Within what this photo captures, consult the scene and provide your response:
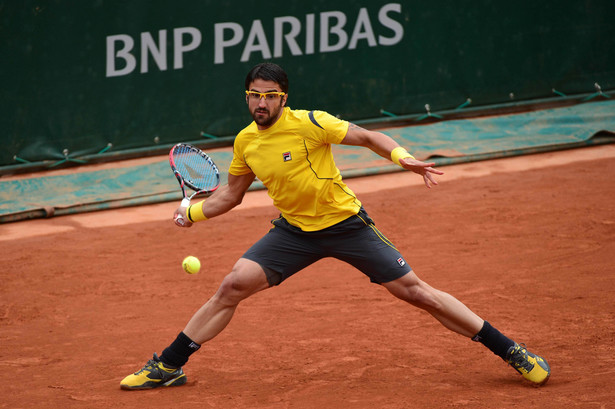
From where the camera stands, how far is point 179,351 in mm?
5113

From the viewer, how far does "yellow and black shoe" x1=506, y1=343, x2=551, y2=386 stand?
4.98 metres

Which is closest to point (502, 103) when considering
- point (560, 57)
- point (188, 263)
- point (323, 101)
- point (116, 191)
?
point (560, 57)

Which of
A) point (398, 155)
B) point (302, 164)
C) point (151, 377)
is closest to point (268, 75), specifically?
point (302, 164)

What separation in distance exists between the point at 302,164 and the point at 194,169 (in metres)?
1.40

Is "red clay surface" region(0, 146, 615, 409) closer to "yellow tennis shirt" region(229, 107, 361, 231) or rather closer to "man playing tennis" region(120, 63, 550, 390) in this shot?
"man playing tennis" region(120, 63, 550, 390)

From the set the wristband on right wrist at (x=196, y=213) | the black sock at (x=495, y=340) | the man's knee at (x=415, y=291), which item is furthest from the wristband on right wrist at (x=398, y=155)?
the wristband on right wrist at (x=196, y=213)

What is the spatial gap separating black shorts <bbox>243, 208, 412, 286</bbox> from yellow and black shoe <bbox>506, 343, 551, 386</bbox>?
0.79 meters

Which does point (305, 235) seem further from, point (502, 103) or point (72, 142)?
point (502, 103)

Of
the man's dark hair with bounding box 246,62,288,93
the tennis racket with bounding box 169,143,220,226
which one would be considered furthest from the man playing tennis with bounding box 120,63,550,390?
the tennis racket with bounding box 169,143,220,226

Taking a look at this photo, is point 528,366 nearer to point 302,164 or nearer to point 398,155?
point 398,155

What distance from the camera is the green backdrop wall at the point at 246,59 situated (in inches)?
393

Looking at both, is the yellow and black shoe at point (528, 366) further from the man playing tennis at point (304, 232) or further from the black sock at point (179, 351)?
the black sock at point (179, 351)

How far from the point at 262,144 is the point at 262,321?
5.74ft

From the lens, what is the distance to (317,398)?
4996 millimetres
